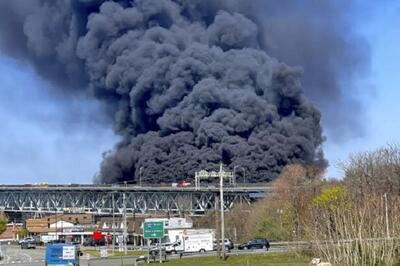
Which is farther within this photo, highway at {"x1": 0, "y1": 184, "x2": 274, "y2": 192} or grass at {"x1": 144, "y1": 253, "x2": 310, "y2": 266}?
highway at {"x1": 0, "y1": 184, "x2": 274, "y2": 192}

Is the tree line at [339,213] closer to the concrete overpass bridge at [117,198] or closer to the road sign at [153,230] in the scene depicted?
the concrete overpass bridge at [117,198]

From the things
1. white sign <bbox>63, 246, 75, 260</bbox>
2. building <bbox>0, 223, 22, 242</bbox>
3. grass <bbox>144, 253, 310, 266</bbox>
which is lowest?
grass <bbox>144, 253, 310, 266</bbox>

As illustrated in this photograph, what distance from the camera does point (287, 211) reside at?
77625mm

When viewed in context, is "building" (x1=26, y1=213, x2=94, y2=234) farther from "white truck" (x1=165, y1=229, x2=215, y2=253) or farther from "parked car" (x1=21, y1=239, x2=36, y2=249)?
"white truck" (x1=165, y1=229, x2=215, y2=253)

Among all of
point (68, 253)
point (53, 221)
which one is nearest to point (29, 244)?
point (53, 221)

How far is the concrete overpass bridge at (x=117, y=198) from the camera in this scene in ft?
359

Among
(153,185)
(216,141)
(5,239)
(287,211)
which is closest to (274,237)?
(287,211)

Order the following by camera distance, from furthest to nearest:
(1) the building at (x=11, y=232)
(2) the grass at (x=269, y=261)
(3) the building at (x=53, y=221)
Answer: (1) the building at (x=11, y=232), (3) the building at (x=53, y=221), (2) the grass at (x=269, y=261)

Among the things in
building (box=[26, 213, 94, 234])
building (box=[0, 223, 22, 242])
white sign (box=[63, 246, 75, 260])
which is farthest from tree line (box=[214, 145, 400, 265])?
building (box=[0, 223, 22, 242])

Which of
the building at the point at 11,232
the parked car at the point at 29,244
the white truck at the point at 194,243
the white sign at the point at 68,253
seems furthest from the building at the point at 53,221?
the white sign at the point at 68,253

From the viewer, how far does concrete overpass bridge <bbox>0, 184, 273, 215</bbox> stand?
10944 centimetres

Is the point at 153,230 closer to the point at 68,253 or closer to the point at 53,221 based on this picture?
the point at 68,253

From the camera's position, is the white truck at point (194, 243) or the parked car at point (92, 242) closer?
the white truck at point (194, 243)

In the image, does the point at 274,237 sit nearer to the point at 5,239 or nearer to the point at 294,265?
the point at 294,265
